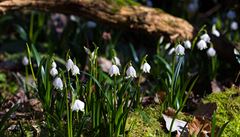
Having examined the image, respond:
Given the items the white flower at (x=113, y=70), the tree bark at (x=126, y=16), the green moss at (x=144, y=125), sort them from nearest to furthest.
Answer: the white flower at (x=113, y=70) → the green moss at (x=144, y=125) → the tree bark at (x=126, y=16)

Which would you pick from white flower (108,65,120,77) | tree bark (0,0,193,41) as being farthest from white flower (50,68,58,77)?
tree bark (0,0,193,41)

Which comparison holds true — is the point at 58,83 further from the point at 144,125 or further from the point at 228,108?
the point at 228,108

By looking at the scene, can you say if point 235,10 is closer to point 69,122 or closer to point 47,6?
point 47,6

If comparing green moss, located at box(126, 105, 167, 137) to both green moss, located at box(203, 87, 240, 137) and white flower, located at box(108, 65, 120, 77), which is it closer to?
white flower, located at box(108, 65, 120, 77)

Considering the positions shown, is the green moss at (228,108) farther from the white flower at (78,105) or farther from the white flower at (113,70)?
the white flower at (78,105)

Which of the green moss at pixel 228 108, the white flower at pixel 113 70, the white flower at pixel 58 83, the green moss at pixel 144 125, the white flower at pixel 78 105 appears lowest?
the green moss at pixel 144 125

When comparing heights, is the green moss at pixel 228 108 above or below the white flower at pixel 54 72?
below

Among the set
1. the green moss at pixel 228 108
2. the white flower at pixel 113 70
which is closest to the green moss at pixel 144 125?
the white flower at pixel 113 70
